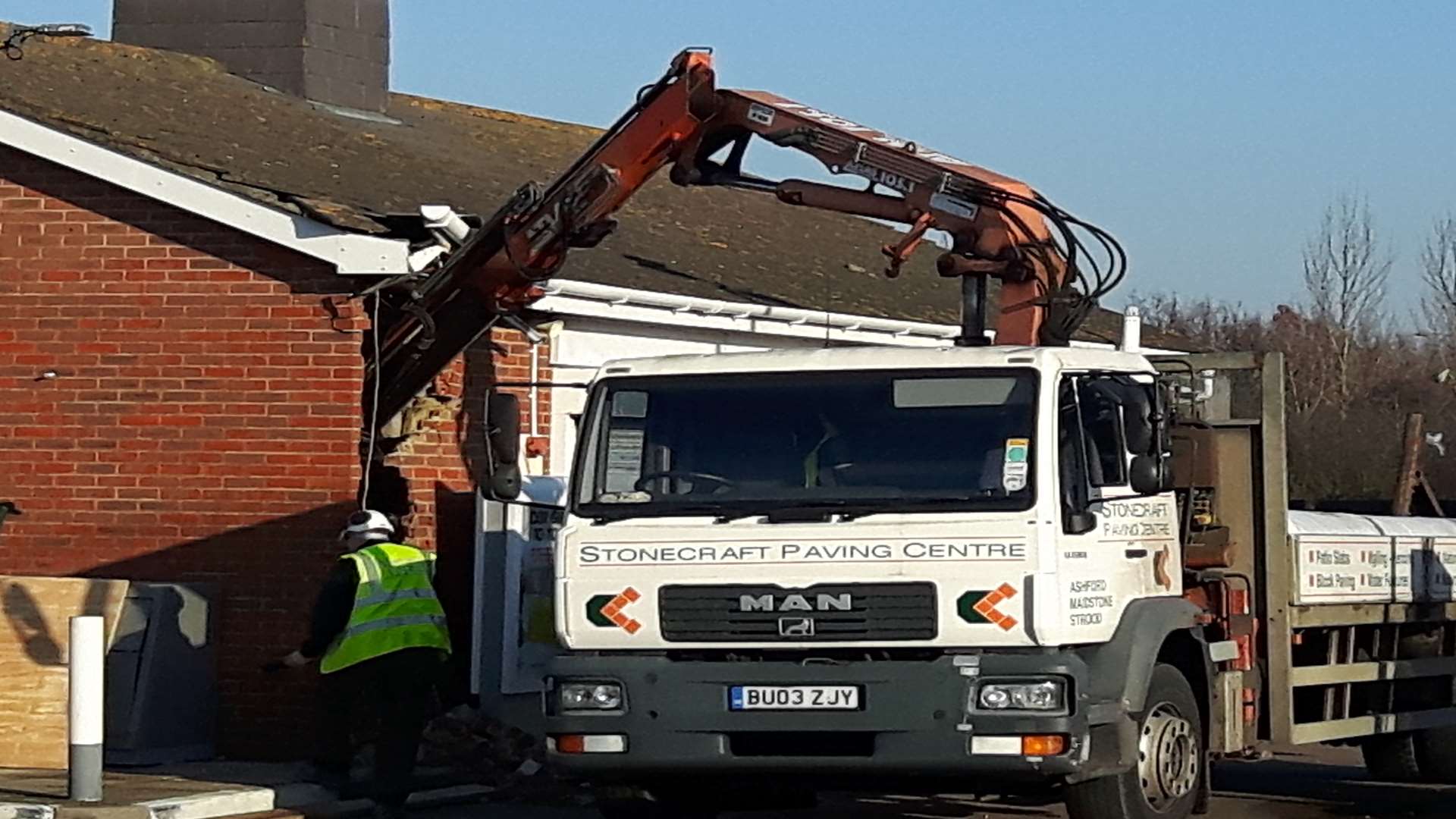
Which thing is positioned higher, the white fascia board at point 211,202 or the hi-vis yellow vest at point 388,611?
the white fascia board at point 211,202

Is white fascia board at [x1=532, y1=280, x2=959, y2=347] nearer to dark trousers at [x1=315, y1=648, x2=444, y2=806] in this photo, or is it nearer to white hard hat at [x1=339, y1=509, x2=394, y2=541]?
white hard hat at [x1=339, y1=509, x2=394, y2=541]

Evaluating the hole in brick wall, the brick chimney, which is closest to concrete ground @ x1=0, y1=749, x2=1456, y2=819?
the hole in brick wall

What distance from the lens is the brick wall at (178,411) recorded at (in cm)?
1399

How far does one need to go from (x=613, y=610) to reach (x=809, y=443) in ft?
3.69

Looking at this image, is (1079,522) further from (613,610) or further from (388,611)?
(388,611)

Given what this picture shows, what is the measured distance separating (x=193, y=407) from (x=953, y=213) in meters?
4.74

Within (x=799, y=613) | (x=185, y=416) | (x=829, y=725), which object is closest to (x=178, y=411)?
(x=185, y=416)

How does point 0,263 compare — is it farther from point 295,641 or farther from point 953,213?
point 953,213

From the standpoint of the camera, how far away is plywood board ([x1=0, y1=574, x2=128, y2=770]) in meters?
13.2

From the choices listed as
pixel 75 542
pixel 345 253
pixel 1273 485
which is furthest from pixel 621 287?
pixel 1273 485

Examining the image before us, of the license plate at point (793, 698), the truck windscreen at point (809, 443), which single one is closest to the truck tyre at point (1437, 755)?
the truck windscreen at point (809, 443)

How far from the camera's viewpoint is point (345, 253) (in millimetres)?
13656

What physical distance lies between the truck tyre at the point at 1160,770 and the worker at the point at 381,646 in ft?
12.1

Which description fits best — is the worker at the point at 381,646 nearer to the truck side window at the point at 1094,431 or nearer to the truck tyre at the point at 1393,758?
the truck side window at the point at 1094,431
